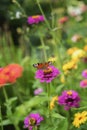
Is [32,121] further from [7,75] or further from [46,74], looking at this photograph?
[7,75]

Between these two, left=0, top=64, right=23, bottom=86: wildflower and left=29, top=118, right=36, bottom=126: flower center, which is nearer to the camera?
left=29, top=118, right=36, bottom=126: flower center

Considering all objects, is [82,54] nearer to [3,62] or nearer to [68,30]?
[3,62]

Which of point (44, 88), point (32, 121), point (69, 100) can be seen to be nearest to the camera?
point (32, 121)

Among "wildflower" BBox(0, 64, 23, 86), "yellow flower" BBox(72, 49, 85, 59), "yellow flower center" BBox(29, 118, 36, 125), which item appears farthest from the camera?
"yellow flower" BBox(72, 49, 85, 59)

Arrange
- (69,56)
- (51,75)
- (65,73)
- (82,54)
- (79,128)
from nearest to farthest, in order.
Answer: (51,75), (79,128), (65,73), (82,54), (69,56)

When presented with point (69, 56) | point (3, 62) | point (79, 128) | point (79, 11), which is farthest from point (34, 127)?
point (79, 11)

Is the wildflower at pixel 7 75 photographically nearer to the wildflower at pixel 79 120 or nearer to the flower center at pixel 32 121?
the flower center at pixel 32 121

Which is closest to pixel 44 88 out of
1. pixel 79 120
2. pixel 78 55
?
pixel 78 55

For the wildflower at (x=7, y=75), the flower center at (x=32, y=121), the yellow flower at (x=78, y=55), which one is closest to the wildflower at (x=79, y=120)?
the flower center at (x=32, y=121)

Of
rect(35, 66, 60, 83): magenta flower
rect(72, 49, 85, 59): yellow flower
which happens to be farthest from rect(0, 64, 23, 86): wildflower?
rect(72, 49, 85, 59): yellow flower

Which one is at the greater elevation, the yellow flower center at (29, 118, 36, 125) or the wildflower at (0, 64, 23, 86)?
the wildflower at (0, 64, 23, 86)

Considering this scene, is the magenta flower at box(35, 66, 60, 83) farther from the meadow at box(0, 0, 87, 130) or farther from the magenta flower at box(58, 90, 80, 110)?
the magenta flower at box(58, 90, 80, 110)
